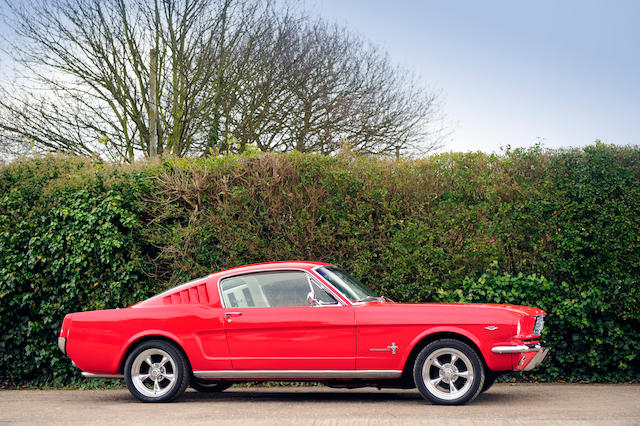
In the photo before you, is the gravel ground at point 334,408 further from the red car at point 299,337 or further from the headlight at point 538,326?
the headlight at point 538,326

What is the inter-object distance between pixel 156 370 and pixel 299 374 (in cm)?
175

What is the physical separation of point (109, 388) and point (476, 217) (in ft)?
19.6

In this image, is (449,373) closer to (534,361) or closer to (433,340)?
(433,340)

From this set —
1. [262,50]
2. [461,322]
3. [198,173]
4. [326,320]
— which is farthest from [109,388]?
[262,50]

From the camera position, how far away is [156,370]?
25.6 feet

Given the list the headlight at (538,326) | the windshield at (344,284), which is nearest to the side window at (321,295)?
the windshield at (344,284)

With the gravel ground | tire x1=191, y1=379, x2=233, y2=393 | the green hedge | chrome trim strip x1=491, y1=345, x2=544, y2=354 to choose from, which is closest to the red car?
chrome trim strip x1=491, y1=345, x2=544, y2=354

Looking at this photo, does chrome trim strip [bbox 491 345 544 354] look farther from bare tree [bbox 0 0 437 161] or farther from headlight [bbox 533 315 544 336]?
bare tree [bbox 0 0 437 161]

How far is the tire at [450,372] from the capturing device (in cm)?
700

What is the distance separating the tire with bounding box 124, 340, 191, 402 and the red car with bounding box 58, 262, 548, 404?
0.04 feet

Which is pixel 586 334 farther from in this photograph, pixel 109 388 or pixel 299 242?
pixel 109 388

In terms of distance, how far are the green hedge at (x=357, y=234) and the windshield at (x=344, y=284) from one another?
4.87ft

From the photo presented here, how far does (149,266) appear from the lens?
33.6ft

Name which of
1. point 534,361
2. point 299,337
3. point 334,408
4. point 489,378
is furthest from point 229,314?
point 534,361
